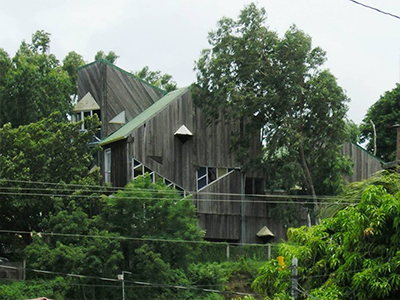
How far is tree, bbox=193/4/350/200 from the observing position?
44156 millimetres

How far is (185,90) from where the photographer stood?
4612 centimetres

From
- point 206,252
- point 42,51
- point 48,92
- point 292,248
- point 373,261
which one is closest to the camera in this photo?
point 373,261

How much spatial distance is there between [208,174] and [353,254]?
23.5m

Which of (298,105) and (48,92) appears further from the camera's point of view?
(48,92)

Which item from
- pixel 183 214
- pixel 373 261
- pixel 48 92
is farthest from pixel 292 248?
pixel 48 92

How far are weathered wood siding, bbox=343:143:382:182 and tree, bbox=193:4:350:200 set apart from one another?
17.3 ft

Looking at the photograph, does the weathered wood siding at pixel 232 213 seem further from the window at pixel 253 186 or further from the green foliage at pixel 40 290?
the green foliage at pixel 40 290

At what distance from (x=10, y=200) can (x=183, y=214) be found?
7805 millimetres

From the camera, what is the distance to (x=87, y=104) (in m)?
47.7

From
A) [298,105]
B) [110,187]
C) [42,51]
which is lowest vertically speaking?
[110,187]

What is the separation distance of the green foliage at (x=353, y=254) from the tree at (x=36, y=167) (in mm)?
18375

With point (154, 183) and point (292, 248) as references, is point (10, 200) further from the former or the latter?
point (292, 248)

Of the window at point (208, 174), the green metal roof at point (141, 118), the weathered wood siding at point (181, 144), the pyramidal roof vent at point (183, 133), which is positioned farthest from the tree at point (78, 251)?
the window at point (208, 174)

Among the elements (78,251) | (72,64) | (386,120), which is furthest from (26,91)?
(386,120)
